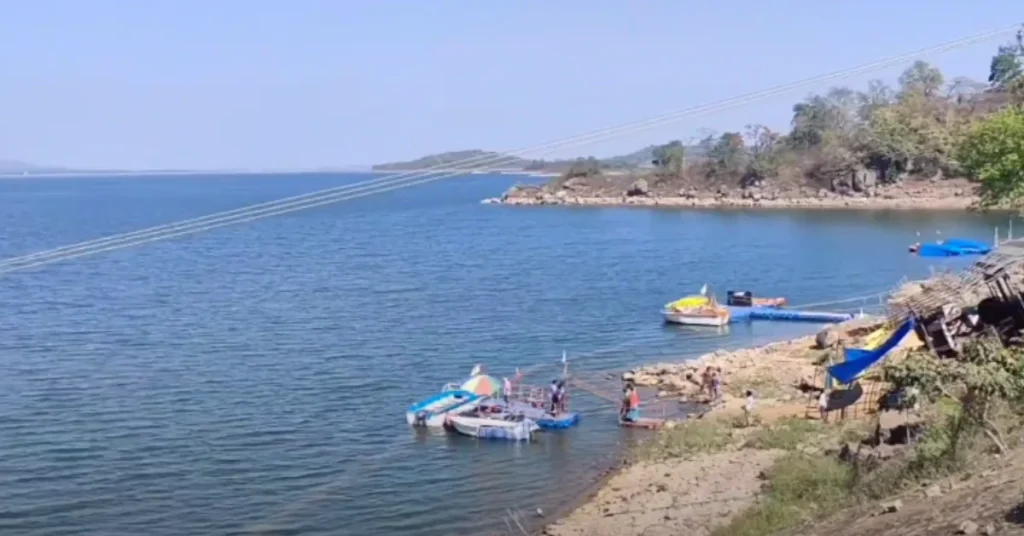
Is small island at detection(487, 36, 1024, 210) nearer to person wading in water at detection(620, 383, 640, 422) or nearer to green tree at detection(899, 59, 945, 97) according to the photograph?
green tree at detection(899, 59, 945, 97)

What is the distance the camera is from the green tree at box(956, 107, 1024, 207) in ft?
118

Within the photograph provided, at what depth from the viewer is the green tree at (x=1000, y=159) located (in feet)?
118

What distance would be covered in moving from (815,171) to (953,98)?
32.0m

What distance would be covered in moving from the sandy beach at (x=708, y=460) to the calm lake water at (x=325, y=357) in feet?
6.23

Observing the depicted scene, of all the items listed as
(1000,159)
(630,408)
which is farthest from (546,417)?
(1000,159)

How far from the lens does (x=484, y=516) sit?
2406 cm

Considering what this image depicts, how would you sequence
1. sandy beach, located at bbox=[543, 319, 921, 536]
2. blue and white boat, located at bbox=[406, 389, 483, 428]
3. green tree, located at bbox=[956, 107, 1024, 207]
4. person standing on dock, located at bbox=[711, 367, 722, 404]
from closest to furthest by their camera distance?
1. sandy beach, located at bbox=[543, 319, 921, 536]
2. blue and white boat, located at bbox=[406, 389, 483, 428]
3. person standing on dock, located at bbox=[711, 367, 722, 404]
4. green tree, located at bbox=[956, 107, 1024, 207]

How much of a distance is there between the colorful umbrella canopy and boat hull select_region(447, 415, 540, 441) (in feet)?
8.76

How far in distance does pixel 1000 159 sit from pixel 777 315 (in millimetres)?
16154

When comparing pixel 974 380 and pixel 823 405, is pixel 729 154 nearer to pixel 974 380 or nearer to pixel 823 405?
pixel 823 405

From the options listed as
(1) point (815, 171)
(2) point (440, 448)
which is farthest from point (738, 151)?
(2) point (440, 448)

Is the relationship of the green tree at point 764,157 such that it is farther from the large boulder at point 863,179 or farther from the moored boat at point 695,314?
the moored boat at point 695,314

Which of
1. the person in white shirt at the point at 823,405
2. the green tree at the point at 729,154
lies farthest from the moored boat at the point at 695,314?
the green tree at the point at 729,154

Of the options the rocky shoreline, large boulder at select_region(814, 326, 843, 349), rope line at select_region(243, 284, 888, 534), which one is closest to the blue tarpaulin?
rope line at select_region(243, 284, 888, 534)
